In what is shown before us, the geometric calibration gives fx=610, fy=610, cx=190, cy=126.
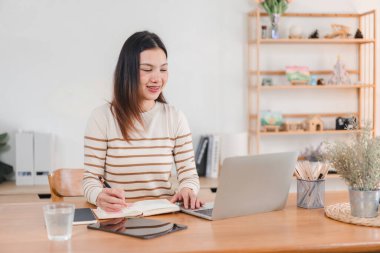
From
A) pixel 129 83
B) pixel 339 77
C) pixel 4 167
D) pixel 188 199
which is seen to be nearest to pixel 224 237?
pixel 188 199

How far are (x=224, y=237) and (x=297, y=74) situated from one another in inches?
102

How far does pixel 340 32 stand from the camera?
411 cm

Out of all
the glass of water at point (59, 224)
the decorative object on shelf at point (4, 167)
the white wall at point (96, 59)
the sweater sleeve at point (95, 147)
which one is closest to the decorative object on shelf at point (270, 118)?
the white wall at point (96, 59)

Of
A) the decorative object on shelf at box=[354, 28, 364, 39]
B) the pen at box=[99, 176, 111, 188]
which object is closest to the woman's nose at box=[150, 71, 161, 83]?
the pen at box=[99, 176, 111, 188]

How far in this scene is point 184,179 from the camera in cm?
231

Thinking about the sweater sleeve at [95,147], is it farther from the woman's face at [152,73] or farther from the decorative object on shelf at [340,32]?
the decorative object on shelf at [340,32]

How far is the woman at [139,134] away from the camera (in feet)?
7.43

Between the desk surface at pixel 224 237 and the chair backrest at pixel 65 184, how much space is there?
0.49 m

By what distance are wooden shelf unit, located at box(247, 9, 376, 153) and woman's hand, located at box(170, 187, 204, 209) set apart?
6.51 feet

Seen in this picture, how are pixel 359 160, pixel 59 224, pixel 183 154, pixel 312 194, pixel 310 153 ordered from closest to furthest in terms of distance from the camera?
pixel 59 224 < pixel 359 160 < pixel 312 194 < pixel 183 154 < pixel 310 153

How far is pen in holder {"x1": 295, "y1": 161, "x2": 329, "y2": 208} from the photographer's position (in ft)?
6.71

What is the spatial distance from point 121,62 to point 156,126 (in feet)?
0.92

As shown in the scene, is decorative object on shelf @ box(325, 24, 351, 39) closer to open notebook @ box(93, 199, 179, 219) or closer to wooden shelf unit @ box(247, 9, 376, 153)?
wooden shelf unit @ box(247, 9, 376, 153)

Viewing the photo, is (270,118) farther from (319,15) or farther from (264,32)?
(319,15)
